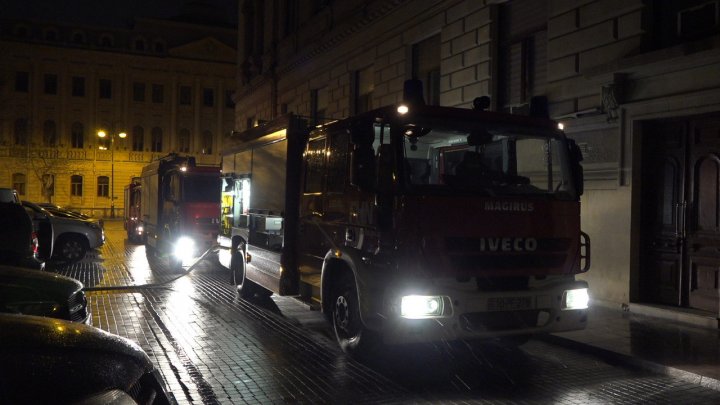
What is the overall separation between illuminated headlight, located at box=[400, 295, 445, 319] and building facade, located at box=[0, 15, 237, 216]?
51302 mm

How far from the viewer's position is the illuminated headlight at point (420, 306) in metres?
6.09

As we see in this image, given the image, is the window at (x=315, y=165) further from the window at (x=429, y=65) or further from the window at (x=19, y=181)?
the window at (x=19, y=181)

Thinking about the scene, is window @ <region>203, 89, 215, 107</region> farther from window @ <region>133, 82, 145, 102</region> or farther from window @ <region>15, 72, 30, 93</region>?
window @ <region>15, 72, 30, 93</region>

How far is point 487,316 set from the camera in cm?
647

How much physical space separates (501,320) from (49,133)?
57.1 meters

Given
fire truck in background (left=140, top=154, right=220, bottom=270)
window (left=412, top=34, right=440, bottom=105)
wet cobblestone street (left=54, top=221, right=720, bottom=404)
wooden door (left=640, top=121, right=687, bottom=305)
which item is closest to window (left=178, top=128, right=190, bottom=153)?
fire truck in background (left=140, top=154, right=220, bottom=270)

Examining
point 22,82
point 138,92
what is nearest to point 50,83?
point 22,82

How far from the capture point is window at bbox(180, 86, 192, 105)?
198ft

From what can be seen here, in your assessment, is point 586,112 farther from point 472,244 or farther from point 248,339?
point 248,339

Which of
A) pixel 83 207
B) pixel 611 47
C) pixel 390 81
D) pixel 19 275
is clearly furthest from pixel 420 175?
pixel 83 207

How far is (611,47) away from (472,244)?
6.29 meters

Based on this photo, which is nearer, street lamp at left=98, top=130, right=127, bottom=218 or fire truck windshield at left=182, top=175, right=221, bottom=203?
fire truck windshield at left=182, top=175, right=221, bottom=203

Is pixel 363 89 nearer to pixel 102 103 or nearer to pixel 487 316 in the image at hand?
pixel 487 316

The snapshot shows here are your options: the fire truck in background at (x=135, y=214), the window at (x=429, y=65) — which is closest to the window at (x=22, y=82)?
the fire truck in background at (x=135, y=214)
